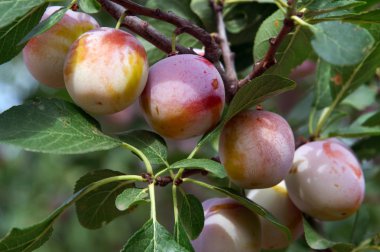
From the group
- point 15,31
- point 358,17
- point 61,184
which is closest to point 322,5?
point 358,17

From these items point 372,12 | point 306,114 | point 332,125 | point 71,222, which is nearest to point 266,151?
point 372,12

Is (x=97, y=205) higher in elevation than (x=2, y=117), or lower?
lower

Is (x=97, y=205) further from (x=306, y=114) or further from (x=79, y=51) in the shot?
(x=306, y=114)

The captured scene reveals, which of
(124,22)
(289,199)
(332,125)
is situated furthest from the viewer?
(332,125)

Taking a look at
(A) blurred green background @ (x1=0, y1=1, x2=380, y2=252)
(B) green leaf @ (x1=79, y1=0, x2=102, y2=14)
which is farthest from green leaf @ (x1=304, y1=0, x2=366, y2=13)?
(A) blurred green background @ (x1=0, y1=1, x2=380, y2=252)

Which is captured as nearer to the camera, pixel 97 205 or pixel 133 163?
pixel 97 205

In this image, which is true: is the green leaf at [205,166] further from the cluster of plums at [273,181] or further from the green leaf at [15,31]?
the green leaf at [15,31]

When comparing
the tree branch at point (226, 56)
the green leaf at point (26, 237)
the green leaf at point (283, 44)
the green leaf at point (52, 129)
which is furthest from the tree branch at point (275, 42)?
the green leaf at point (26, 237)

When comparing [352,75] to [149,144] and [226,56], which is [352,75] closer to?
[226,56]
